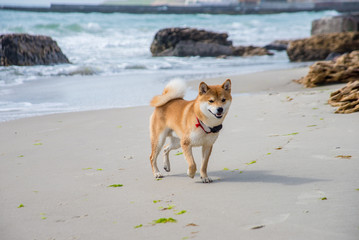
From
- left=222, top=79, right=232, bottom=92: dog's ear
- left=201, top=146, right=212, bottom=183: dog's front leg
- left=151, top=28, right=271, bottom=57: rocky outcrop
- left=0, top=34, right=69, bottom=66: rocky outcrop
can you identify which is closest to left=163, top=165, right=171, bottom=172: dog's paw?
left=201, top=146, right=212, bottom=183: dog's front leg

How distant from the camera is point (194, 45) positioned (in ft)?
77.9

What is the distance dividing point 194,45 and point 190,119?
19483 millimetres

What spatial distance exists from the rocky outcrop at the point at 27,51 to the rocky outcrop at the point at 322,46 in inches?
376

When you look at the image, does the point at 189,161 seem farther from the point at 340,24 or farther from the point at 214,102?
the point at 340,24

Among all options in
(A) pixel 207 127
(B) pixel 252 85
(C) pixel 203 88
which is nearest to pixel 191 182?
(A) pixel 207 127

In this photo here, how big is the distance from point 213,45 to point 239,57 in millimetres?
1601

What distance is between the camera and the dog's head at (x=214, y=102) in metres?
4.38

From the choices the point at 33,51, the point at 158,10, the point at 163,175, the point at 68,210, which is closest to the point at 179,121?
the point at 163,175

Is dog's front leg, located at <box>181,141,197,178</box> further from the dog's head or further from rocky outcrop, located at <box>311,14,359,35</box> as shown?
rocky outcrop, located at <box>311,14,359,35</box>

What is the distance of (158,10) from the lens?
76.3m

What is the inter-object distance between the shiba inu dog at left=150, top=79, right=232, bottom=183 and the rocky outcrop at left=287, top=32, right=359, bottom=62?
13826mm

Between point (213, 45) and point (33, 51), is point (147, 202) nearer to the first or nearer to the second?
point (33, 51)

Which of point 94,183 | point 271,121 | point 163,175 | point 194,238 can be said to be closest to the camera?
point 194,238

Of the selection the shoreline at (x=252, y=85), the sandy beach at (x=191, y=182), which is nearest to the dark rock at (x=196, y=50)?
the shoreline at (x=252, y=85)
